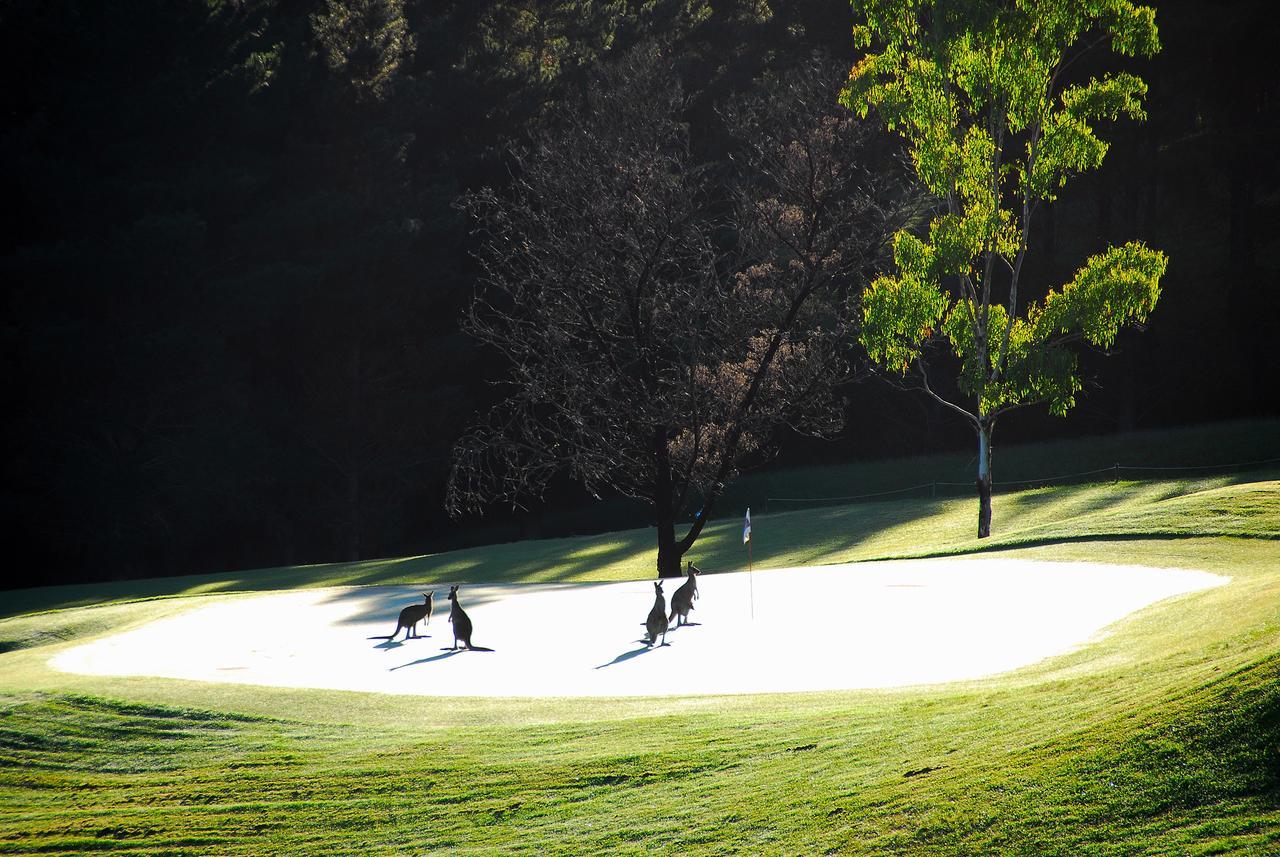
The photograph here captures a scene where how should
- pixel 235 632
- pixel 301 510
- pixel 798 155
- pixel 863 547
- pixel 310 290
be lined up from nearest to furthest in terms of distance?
1. pixel 235 632
2. pixel 798 155
3. pixel 863 547
4. pixel 310 290
5. pixel 301 510

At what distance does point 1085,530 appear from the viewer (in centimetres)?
1795

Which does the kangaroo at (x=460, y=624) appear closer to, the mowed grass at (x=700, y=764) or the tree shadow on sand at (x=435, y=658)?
the tree shadow on sand at (x=435, y=658)

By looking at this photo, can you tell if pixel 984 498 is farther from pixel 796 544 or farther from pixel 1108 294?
pixel 1108 294

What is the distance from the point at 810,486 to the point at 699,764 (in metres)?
30.0

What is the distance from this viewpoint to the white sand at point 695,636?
966 centimetres

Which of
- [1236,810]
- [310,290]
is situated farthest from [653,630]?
A: [310,290]

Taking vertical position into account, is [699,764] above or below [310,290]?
below

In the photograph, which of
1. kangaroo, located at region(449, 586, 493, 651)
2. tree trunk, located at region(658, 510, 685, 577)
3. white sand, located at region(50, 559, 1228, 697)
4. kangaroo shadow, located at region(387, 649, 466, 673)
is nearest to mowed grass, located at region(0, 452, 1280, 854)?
white sand, located at region(50, 559, 1228, 697)

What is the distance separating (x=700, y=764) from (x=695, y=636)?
193 inches

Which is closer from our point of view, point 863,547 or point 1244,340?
point 863,547

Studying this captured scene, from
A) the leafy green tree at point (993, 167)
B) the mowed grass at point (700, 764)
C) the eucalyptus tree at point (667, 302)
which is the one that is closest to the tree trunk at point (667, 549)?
the eucalyptus tree at point (667, 302)

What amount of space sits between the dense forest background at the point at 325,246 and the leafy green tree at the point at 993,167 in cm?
1328

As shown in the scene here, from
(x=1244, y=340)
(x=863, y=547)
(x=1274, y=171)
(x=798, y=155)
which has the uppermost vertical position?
(x=1274, y=171)

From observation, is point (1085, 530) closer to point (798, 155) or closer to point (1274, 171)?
point (798, 155)
